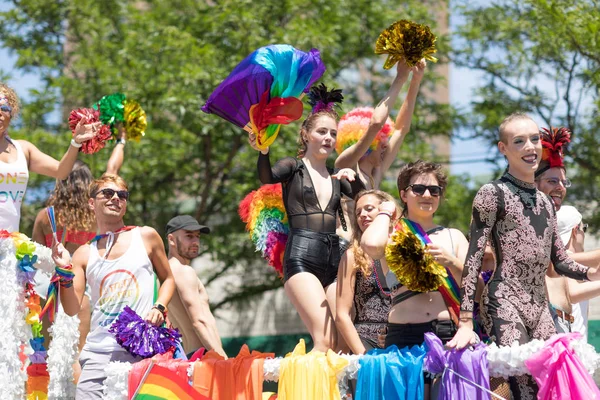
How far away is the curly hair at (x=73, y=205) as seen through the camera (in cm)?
617

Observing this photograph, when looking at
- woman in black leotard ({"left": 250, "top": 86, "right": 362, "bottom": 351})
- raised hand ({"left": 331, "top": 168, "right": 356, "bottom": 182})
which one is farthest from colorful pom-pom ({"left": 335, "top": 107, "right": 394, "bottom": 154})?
raised hand ({"left": 331, "top": 168, "right": 356, "bottom": 182})

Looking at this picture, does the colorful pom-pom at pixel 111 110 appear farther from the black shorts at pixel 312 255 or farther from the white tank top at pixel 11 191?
the black shorts at pixel 312 255

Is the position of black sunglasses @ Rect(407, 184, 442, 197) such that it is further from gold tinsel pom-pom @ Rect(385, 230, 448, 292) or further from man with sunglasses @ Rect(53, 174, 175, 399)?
man with sunglasses @ Rect(53, 174, 175, 399)

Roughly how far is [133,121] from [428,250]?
123 inches

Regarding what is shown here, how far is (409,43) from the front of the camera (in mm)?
5262

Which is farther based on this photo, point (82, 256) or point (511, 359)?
point (82, 256)

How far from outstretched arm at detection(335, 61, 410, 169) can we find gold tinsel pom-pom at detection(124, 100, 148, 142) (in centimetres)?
176

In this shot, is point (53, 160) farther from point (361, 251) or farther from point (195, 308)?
point (361, 251)

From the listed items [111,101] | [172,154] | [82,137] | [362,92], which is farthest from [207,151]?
[82,137]

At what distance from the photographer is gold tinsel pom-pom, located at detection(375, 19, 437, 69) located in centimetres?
526

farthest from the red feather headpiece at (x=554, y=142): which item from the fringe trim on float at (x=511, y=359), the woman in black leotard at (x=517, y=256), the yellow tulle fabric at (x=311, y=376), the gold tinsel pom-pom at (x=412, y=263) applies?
the yellow tulle fabric at (x=311, y=376)

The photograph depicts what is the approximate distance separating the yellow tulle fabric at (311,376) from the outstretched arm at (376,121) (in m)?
1.56

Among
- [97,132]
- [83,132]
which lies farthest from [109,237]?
[97,132]

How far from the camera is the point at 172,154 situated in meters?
12.2
